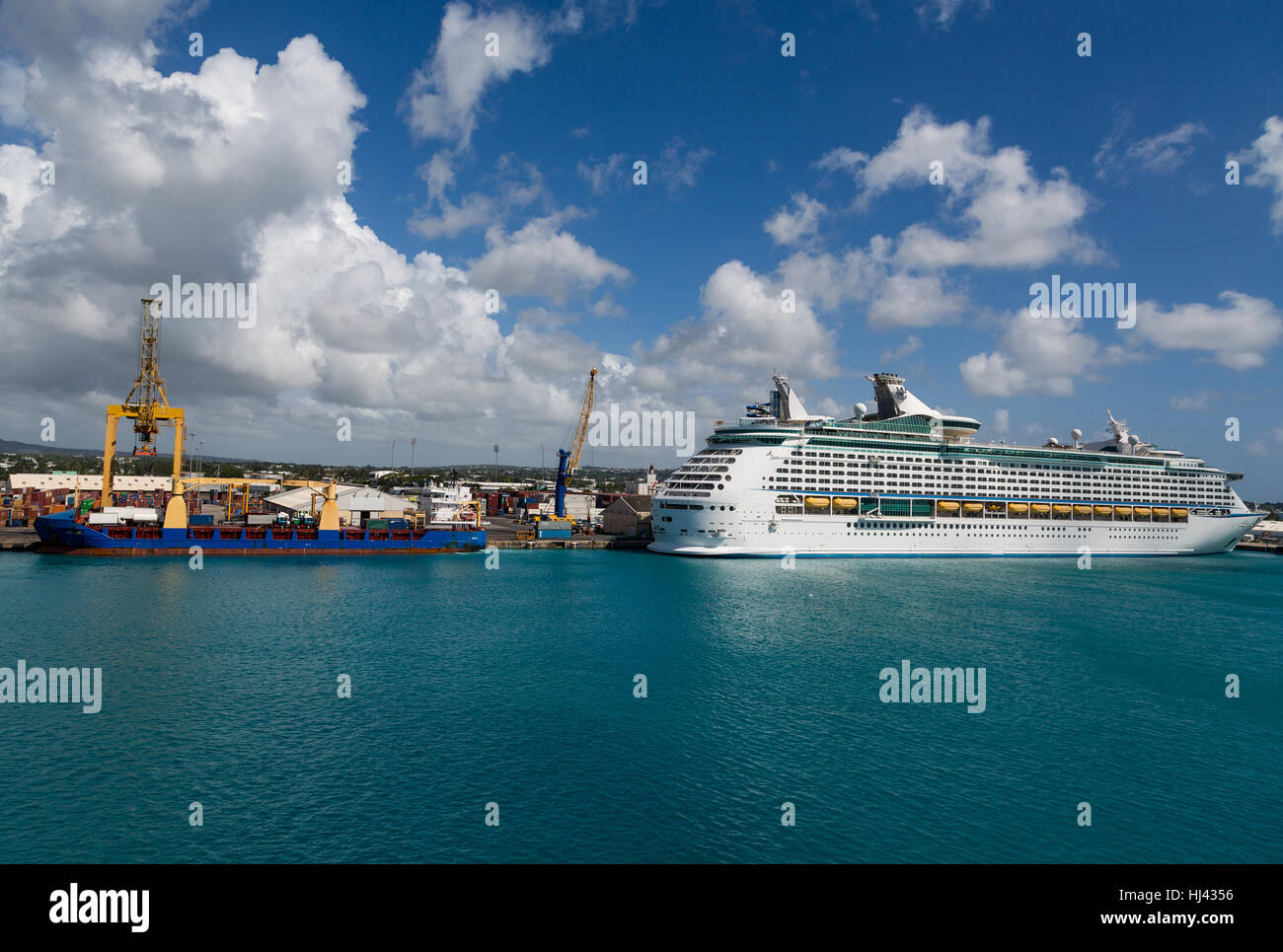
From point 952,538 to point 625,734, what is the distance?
48641 millimetres

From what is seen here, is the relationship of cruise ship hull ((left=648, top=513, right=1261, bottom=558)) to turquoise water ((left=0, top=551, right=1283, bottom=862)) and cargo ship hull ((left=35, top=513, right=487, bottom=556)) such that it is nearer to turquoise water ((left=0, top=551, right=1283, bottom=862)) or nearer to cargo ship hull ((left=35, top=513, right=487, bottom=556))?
turquoise water ((left=0, top=551, right=1283, bottom=862))

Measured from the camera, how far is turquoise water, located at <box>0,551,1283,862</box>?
39.1 ft

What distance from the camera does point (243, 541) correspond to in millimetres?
49031

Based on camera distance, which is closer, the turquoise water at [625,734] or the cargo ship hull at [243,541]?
the turquoise water at [625,734]

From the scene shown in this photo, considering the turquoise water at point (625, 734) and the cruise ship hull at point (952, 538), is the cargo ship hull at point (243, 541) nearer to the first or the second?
the turquoise water at point (625, 734)

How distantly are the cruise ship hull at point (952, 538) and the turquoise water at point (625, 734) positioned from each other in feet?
55.6

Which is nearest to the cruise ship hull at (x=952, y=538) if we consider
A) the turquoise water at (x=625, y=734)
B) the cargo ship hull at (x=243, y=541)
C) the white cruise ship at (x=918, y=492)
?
the white cruise ship at (x=918, y=492)

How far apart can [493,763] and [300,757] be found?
449cm

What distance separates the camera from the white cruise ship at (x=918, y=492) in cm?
5047

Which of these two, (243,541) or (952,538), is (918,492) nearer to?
(952,538)

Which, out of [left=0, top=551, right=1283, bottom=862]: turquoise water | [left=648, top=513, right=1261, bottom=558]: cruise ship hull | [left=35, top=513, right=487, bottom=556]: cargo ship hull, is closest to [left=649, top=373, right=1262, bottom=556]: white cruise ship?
[left=648, top=513, right=1261, bottom=558]: cruise ship hull

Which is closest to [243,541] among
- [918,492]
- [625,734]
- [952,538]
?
[625,734]

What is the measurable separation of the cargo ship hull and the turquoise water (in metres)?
13.9
